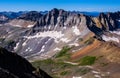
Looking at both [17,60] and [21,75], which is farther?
[17,60]

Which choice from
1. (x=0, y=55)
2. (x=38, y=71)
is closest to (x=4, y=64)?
(x=0, y=55)

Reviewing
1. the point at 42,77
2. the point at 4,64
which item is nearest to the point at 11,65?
the point at 4,64

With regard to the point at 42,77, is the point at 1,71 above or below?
above

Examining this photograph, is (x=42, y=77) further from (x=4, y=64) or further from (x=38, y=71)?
(x=4, y=64)

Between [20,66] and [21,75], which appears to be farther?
[20,66]

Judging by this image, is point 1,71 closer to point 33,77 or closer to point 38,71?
point 33,77

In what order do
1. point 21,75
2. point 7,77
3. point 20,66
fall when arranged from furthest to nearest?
point 20,66, point 21,75, point 7,77

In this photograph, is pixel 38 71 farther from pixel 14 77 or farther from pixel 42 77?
pixel 14 77

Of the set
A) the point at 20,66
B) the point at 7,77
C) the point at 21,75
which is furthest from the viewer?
the point at 20,66
